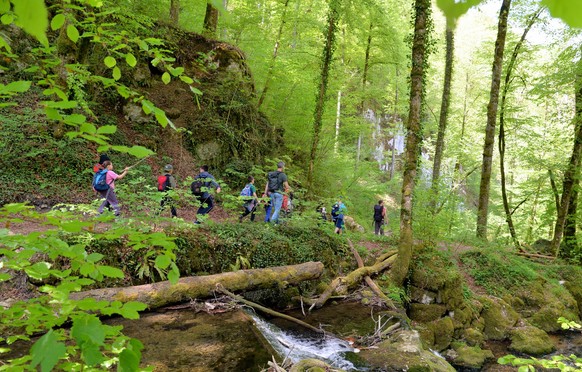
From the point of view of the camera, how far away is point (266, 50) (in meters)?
15.6

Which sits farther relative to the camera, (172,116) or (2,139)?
(172,116)

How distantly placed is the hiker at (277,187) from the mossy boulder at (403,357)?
4.50 meters

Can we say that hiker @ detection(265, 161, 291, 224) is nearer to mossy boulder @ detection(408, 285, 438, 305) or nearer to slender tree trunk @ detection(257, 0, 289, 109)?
mossy boulder @ detection(408, 285, 438, 305)

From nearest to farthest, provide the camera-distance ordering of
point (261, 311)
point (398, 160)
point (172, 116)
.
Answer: point (261, 311), point (172, 116), point (398, 160)

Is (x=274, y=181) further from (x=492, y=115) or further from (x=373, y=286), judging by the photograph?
(x=492, y=115)

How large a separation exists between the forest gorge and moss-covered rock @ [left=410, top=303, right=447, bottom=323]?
5cm

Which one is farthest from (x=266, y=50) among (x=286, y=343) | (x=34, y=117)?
(x=286, y=343)

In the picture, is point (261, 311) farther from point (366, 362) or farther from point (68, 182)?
point (68, 182)

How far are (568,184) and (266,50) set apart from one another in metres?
14.0

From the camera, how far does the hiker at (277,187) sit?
9018 millimetres

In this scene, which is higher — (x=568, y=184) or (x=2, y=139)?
(x=568, y=184)

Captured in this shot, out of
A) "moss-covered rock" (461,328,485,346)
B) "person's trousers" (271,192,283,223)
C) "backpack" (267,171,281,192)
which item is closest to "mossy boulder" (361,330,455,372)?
"moss-covered rock" (461,328,485,346)

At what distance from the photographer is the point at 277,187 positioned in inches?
358

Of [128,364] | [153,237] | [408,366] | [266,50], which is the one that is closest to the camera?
[128,364]
